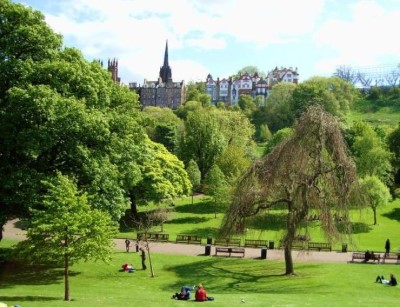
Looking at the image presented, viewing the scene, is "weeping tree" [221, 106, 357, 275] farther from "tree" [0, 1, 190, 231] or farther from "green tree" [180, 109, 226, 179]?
"green tree" [180, 109, 226, 179]

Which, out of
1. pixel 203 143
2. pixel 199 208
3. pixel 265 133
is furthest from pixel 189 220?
pixel 265 133

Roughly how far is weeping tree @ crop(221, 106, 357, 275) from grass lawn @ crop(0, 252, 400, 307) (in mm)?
2501

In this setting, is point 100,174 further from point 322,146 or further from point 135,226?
point 135,226

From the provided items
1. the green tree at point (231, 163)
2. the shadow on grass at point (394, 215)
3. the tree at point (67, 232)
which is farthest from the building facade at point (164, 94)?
the tree at point (67, 232)

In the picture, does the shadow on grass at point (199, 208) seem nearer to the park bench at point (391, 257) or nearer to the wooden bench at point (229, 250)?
the wooden bench at point (229, 250)

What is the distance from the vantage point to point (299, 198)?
32.0m

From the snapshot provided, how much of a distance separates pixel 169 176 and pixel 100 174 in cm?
2306

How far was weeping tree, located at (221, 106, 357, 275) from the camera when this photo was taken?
30.5m

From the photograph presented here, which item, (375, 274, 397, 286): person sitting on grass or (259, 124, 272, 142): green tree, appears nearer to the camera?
(375, 274, 397, 286): person sitting on grass

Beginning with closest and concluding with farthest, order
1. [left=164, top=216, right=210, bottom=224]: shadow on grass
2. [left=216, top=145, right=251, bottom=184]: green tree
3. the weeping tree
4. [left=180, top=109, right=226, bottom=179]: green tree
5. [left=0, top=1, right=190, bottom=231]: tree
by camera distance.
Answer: [left=0, top=1, right=190, bottom=231]: tree, the weeping tree, [left=164, top=216, right=210, bottom=224]: shadow on grass, [left=216, top=145, right=251, bottom=184]: green tree, [left=180, top=109, right=226, bottom=179]: green tree

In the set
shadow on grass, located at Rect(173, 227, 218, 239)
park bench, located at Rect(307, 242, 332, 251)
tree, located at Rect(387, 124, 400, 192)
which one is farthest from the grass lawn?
tree, located at Rect(387, 124, 400, 192)

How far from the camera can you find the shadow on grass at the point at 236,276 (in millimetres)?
28984

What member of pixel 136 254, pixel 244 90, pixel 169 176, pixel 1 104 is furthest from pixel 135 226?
pixel 244 90

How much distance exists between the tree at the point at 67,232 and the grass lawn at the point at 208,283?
194 centimetres
